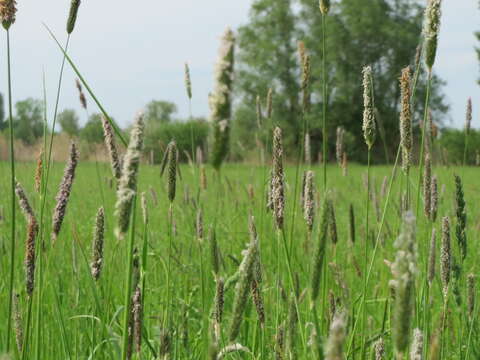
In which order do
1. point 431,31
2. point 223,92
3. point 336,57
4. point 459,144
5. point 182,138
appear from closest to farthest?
1. point 223,92
2. point 431,31
3. point 182,138
4. point 459,144
5. point 336,57

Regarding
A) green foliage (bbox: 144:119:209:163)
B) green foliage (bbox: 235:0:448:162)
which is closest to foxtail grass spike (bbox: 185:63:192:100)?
green foliage (bbox: 144:119:209:163)

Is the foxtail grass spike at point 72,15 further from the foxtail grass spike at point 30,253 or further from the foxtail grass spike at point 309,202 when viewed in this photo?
the foxtail grass spike at point 309,202

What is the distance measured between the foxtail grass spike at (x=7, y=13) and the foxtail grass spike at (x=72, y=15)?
0.37 ft

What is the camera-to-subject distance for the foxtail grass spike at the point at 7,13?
1.16 meters

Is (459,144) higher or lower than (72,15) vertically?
higher

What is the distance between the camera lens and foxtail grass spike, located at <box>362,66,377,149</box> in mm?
1242

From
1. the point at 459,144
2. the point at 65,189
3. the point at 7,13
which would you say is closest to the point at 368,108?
the point at 65,189

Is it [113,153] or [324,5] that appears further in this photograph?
[324,5]

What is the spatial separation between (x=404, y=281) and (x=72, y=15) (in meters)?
0.94

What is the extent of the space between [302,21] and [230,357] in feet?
146

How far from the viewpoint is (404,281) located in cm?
67

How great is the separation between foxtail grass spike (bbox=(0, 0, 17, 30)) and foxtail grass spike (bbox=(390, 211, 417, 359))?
2.96 ft

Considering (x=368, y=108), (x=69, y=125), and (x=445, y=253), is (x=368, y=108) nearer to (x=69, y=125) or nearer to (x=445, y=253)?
(x=445, y=253)

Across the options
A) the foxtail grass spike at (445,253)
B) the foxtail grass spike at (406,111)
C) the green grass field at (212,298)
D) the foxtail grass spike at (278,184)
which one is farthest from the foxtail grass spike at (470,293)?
the foxtail grass spike at (278,184)
